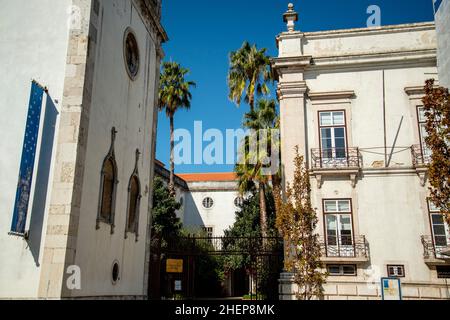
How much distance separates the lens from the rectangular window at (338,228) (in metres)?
16.4

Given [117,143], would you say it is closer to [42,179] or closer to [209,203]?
[42,179]

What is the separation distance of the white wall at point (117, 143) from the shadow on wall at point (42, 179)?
900 mm

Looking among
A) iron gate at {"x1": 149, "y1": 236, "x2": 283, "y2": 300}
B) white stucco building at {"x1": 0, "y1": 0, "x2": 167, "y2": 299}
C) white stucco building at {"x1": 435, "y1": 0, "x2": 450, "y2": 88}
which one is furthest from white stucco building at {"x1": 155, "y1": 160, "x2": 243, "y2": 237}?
white stucco building at {"x1": 435, "y1": 0, "x2": 450, "y2": 88}

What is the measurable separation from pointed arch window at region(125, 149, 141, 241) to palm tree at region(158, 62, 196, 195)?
1832cm

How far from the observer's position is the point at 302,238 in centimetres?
1568

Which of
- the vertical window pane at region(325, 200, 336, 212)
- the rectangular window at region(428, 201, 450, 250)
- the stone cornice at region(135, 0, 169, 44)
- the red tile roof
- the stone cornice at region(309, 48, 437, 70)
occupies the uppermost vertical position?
the red tile roof

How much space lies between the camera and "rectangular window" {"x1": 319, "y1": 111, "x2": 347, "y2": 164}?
17.5 metres

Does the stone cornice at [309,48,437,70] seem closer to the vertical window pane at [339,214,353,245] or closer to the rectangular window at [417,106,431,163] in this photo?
the rectangular window at [417,106,431,163]

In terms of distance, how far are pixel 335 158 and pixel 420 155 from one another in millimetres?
3270

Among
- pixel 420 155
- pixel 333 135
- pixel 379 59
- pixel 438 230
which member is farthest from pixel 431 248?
pixel 379 59

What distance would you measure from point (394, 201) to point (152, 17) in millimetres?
11751

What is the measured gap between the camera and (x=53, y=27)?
1071cm
